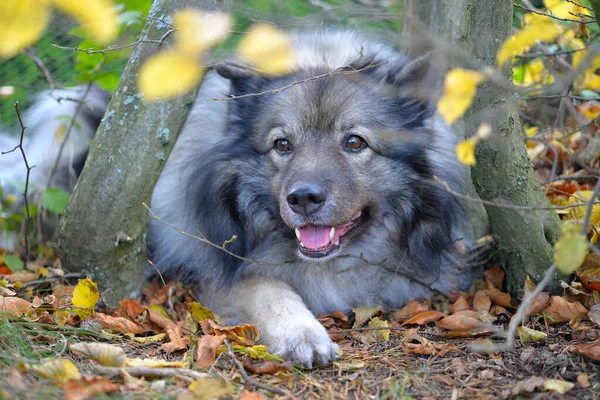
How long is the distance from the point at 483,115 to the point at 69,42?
3.70 metres

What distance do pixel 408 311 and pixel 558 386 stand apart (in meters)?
1.16

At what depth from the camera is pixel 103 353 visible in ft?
7.21

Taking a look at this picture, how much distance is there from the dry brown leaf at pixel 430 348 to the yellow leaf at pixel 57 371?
1.34 metres

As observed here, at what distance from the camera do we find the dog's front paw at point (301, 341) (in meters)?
2.47

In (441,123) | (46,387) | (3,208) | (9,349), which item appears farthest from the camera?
(3,208)

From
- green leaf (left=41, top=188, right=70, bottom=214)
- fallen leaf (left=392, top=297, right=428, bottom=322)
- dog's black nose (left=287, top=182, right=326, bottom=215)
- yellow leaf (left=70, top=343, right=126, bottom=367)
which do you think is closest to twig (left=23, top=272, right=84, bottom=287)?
green leaf (left=41, top=188, right=70, bottom=214)

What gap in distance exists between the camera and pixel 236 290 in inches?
127

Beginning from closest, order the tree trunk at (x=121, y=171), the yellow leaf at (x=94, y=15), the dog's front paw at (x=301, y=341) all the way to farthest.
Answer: the yellow leaf at (x=94, y=15) < the dog's front paw at (x=301, y=341) < the tree trunk at (x=121, y=171)

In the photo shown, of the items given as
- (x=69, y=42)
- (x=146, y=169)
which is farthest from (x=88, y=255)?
(x=69, y=42)

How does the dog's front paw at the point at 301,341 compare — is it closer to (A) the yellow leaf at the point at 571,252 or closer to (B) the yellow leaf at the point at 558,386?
(B) the yellow leaf at the point at 558,386

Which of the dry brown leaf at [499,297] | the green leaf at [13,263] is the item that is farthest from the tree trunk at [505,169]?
the green leaf at [13,263]

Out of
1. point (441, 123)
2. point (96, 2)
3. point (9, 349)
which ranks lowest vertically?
point (9, 349)

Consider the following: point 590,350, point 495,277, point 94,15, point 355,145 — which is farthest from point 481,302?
point 94,15

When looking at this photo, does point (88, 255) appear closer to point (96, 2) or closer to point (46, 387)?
point (46, 387)
